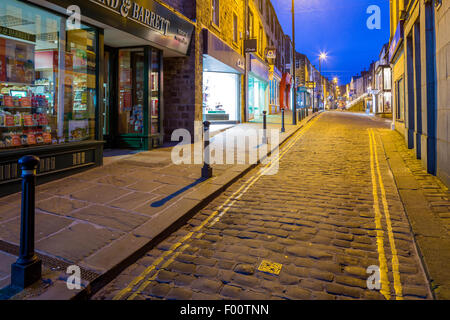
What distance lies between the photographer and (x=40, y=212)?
4715 mm

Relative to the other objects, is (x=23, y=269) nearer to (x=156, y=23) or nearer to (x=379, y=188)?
(x=379, y=188)

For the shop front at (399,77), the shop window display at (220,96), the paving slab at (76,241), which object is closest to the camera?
the paving slab at (76,241)

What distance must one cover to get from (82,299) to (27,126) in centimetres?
488

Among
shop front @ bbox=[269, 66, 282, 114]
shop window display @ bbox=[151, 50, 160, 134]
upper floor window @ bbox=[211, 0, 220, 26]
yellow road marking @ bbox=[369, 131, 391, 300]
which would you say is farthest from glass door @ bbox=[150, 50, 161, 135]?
shop front @ bbox=[269, 66, 282, 114]

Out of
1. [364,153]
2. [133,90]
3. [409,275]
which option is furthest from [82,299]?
[364,153]

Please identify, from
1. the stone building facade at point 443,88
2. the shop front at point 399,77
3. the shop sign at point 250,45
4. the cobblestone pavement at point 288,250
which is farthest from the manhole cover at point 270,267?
the shop sign at point 250,45

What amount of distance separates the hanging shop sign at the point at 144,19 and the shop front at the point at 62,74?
3 cm

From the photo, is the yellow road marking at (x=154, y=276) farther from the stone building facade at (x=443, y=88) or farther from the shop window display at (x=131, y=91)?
the shop window display at (x=131, y=91)

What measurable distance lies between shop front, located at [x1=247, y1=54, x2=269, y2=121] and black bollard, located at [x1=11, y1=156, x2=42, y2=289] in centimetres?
2061

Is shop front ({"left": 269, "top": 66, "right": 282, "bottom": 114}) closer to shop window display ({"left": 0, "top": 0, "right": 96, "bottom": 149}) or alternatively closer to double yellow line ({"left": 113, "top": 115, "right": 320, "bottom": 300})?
shop window display ({"left": 0, "top": 0, "right": 96, "bottom": 149})

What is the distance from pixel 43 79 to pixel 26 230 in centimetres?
501

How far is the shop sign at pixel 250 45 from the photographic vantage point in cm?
2005

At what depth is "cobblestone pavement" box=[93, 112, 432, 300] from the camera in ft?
9.67

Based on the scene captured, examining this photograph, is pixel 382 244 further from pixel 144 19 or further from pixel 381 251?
pixel 144 19
